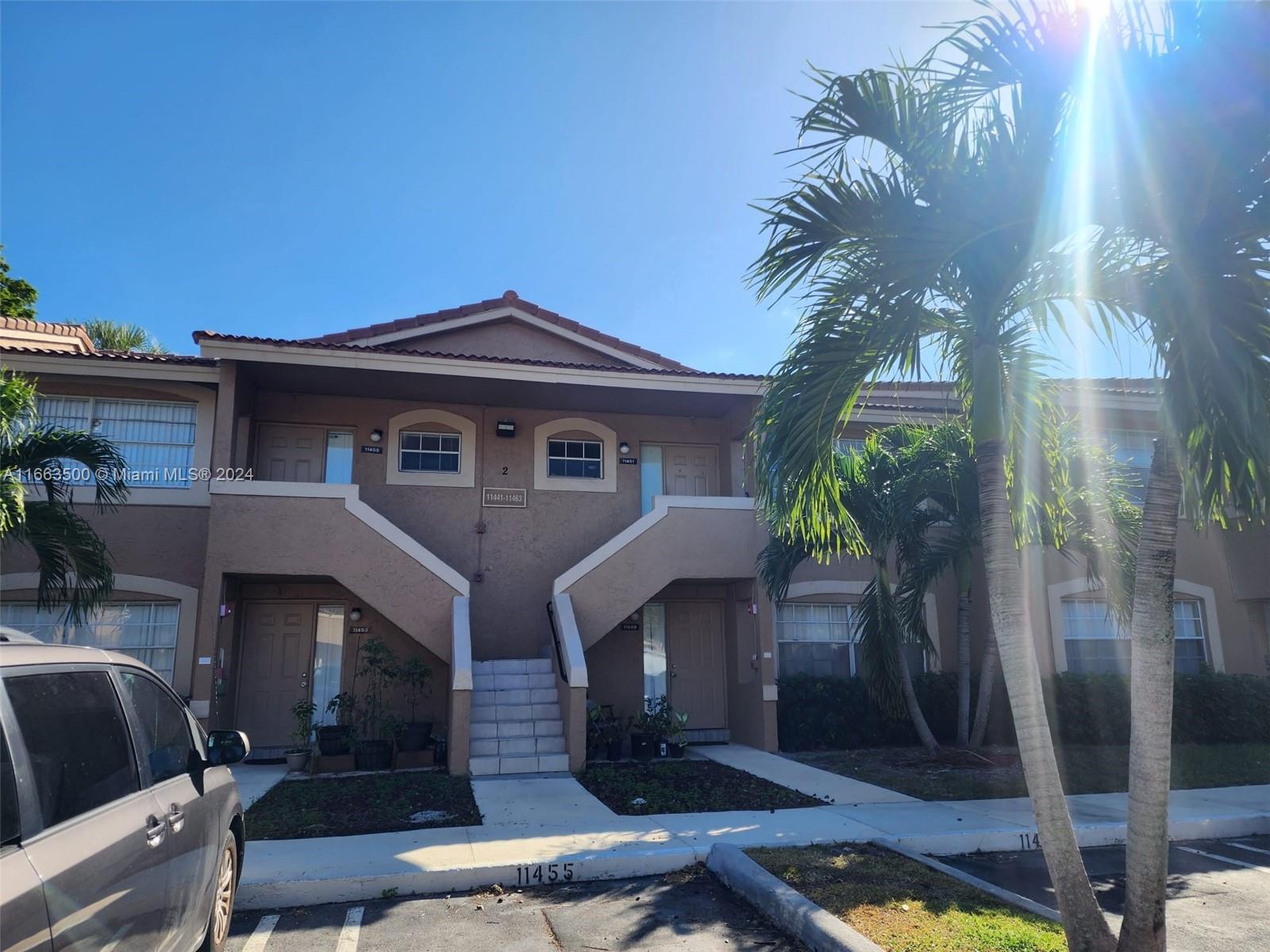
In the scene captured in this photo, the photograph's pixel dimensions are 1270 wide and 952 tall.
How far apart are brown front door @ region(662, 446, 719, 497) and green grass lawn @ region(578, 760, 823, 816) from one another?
202 inches

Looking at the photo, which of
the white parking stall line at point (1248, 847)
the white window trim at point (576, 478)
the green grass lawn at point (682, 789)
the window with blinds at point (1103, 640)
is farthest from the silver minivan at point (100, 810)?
the window with blinds at point (1103, 640)

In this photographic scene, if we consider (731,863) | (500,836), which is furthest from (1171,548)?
(500,836)

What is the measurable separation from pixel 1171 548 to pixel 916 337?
2.09 metres

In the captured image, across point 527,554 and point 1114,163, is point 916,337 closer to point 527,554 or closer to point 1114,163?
point 1114,163

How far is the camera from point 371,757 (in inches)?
459

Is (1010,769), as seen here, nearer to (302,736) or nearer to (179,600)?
(302,736)

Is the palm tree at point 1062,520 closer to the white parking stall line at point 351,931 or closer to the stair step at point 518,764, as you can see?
the stair step at point 518,764

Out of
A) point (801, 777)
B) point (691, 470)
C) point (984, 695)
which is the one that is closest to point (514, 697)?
point (801, 777)

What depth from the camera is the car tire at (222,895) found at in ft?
15.0

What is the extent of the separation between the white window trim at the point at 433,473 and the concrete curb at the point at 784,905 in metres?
8.57

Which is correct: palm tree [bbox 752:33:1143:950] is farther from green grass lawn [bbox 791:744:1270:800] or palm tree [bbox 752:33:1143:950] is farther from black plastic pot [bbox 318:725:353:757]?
black plastic pot [bbox 318:725:353:757]

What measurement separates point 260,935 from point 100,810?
9.92ft

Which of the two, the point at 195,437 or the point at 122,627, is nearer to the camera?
the point at 122,627

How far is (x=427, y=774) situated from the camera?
11.1 m
